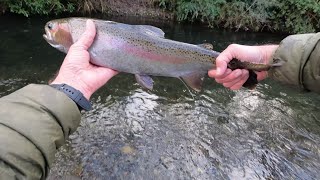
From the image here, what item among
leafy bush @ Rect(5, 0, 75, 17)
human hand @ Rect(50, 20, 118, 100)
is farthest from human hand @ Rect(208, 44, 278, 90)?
leafy bush @ Rect(5, 0, 75, 17)

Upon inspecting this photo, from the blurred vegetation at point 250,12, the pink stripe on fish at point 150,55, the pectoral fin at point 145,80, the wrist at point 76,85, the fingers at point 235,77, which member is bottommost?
the blurred vegetation at point 250,12

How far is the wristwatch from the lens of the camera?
96.7 inches

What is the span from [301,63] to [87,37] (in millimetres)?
1855

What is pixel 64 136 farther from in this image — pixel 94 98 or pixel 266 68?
pixel 94 98

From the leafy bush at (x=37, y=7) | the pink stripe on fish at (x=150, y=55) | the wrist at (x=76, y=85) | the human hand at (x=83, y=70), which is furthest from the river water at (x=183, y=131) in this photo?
the leafy bush at (x=37, y=7)

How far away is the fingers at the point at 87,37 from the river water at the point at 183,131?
2.81 metres

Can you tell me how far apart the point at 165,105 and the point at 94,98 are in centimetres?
147

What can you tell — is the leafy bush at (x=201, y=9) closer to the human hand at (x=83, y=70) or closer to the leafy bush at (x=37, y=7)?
the leafy bush at (x=37, y=7)

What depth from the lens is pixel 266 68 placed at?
332 centimetres

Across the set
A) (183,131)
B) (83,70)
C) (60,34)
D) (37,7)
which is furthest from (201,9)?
(83,70)

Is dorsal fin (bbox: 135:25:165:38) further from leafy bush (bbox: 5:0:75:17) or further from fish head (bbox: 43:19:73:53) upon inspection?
leafy bush (bbox: 5:0:75:17)

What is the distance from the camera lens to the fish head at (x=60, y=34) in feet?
11.5

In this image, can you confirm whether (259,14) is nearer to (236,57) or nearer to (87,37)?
(236,57)

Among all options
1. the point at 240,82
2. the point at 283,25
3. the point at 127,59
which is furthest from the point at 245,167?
the point at 283,25
